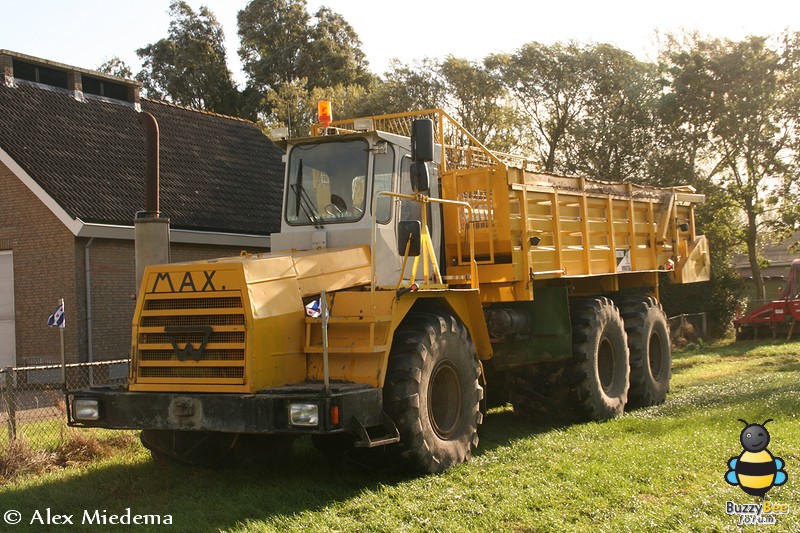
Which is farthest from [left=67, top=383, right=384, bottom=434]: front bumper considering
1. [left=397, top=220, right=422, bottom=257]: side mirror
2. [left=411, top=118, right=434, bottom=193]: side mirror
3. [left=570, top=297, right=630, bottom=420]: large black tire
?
[left=570, top=297, right=630, bottom=420]: large black tire

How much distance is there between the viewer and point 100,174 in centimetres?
1736

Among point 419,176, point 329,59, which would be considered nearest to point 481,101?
point 329,59

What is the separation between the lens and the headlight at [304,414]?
6680 mm

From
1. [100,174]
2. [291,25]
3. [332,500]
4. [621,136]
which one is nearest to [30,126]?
[100,174]

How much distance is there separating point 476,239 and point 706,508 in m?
4.12

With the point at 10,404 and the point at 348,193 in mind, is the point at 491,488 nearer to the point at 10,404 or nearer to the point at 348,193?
the point at 348,193

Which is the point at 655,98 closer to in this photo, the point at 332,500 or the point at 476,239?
the point at 476,239

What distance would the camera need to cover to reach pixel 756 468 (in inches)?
286

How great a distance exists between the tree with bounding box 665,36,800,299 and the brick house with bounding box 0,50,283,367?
1521 centimetres

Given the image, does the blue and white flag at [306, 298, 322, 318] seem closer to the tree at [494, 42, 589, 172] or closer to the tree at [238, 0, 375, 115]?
the tree at [494, 42, 589, 172]

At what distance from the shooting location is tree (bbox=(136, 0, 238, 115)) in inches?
1909

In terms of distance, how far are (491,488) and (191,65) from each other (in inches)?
1772

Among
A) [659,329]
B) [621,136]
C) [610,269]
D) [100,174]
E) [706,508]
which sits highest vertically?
[621,136]

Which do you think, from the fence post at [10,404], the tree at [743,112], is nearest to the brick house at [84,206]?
the fence post at [10,404]
